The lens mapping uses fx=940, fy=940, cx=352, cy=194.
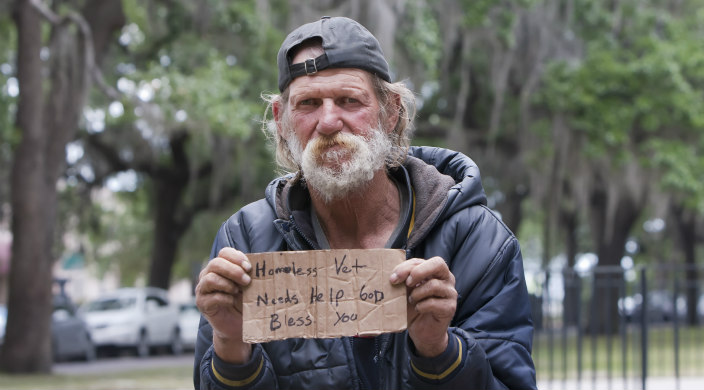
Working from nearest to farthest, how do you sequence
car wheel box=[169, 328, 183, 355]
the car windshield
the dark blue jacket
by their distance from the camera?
the dark blue jacket, the car windshield, car wheel box=[169, 328, 183, 355]

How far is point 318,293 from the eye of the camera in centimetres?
196

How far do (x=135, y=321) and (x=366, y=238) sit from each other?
18.1 meters

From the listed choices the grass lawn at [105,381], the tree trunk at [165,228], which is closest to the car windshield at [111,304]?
the tree trunk at [165,228]

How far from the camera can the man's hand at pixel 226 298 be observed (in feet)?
6.28

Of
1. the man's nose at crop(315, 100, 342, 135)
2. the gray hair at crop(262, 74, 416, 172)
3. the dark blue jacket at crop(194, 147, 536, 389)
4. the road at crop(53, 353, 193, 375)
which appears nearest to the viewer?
the dark blue jacket at crop(194, 147, 536, 389)

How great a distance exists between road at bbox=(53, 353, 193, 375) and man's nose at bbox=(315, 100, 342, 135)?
1257 cm

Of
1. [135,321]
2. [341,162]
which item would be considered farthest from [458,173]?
[135,321]

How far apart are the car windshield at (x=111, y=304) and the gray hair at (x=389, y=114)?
1841 cm

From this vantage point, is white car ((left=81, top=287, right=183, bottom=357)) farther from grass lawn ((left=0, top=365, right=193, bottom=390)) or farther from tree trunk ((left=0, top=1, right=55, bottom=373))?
tree trunk ((left=0, top=1, right=55, bottom=373))

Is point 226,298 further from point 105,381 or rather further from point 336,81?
point 105,381

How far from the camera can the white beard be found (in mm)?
2199

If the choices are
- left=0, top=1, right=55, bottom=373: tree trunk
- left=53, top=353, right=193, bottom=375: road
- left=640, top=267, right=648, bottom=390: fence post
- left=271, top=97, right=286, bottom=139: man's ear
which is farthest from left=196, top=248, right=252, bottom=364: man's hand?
left=53, top=353, right=193, bottom=375: road

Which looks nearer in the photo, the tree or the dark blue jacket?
the dark blue jacket

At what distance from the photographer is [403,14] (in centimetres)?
1497
